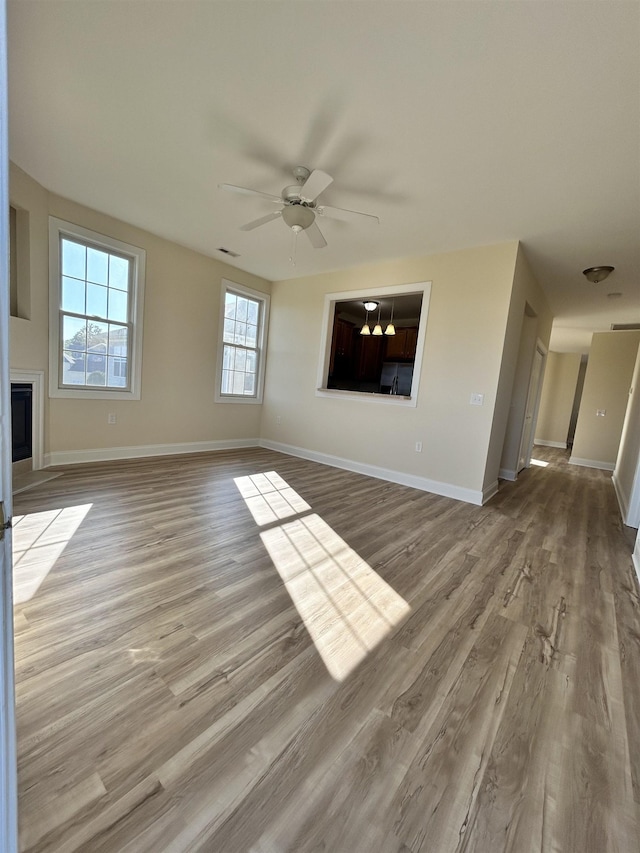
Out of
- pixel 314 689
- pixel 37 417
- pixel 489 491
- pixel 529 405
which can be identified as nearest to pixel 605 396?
pixel 529 405

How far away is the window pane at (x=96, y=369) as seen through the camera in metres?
4.01

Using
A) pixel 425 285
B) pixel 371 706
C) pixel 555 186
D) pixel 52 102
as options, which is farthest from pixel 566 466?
pixel 52 102

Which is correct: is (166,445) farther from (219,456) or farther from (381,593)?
(381,593)

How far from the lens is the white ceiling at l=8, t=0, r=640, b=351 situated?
1612mm

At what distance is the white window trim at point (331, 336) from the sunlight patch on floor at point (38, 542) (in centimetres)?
327

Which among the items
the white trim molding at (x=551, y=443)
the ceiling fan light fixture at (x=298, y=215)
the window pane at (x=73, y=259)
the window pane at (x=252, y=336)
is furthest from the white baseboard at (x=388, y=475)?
the white trim molding at (x=551, y=443)

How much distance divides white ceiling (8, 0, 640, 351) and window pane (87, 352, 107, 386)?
1.59 meters

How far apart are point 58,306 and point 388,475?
13.7 ft

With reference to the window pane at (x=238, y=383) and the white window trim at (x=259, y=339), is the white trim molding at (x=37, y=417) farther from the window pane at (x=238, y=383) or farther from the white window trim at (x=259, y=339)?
the window pane at (x=238, y=383)

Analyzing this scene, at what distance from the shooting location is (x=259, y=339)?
19.1 feet

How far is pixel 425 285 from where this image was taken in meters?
4.19

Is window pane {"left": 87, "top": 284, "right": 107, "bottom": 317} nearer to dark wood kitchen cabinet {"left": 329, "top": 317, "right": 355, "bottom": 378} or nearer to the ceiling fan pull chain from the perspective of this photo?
the ceiling fan pull chain

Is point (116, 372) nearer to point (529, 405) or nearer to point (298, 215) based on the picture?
point (298, 215)

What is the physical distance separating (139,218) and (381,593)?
4.40 meters
